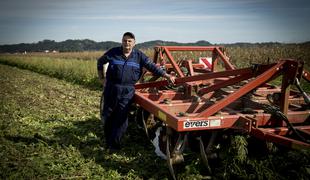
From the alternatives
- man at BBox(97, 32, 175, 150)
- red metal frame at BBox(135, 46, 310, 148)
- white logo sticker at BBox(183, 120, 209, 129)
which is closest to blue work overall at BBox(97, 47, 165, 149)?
man at BBox(97, 32, 175, 150)

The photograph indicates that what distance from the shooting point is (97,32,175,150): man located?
16.6 feet

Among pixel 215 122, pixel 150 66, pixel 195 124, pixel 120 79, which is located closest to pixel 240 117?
pixel 215 122

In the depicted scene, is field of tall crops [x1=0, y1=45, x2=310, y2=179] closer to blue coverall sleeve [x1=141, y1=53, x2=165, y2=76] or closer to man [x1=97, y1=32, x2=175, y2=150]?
man [x1=97, y1=32, x2=175, y2=150]

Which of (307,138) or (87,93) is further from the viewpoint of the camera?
(87,93)

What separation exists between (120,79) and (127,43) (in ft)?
1.83

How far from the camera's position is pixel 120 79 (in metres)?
5.09

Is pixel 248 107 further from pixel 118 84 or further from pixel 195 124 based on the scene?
pixel 118 84

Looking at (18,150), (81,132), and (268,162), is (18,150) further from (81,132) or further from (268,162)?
(268,162)

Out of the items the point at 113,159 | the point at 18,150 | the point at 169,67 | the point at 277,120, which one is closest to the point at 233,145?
the point at 277,120

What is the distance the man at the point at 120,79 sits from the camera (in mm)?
5066

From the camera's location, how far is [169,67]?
299 inches

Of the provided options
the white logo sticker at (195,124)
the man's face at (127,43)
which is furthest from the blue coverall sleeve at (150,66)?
the white logo sticker at (195,124)

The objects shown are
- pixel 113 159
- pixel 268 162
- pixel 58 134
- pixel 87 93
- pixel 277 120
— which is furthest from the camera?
pixel 87 93

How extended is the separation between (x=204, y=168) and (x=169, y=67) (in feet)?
12.5
